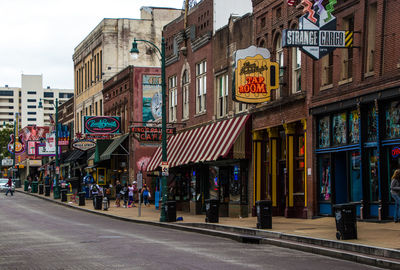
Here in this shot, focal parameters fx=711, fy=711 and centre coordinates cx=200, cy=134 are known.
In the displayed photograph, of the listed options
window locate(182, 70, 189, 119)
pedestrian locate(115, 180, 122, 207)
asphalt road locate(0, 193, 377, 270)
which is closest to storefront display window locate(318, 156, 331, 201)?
asphalt road locate(0, 193, 377, 270)

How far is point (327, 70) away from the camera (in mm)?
26188

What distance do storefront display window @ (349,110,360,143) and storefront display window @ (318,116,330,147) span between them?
1.65 meters

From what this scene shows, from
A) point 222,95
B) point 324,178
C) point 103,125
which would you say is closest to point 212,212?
point 324,178

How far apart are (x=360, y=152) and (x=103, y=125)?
32.8 metres

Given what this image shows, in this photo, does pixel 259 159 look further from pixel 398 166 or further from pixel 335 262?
pixel 335 262

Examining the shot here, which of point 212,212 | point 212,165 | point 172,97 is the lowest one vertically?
point 212,212

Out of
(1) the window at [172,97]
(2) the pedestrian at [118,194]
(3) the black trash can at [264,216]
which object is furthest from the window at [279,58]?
(2) the pedestrian at [118,194]

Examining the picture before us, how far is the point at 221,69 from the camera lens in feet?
117

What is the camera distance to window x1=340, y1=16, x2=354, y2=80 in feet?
80.5

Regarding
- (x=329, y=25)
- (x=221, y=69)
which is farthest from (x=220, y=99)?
(x=329, y=25)

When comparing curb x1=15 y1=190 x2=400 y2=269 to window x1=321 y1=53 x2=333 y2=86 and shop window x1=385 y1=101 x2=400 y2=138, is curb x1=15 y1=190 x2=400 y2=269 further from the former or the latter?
window x1=321 y1=53 x2=333 y2=86

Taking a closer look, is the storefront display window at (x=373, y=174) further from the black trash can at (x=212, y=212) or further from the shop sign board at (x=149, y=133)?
the shop sign board at (x=149, y=133)

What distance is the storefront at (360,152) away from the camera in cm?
2231

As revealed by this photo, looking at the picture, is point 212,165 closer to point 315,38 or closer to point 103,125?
point 315,38
